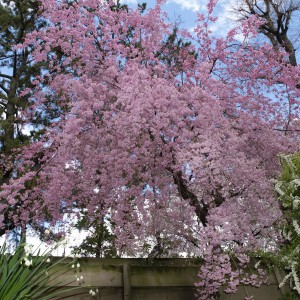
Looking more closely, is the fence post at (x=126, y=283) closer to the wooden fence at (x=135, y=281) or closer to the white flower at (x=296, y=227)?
the wooden fence at (x=135, y=281)

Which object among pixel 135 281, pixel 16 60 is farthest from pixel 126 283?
pixel 16 60

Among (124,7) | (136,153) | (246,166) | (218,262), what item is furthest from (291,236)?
(124,7)

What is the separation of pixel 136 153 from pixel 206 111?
1.68 m

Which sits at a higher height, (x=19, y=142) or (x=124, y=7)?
(x=124, y=7)

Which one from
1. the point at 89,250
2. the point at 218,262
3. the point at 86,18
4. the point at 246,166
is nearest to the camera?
the point at 218,262

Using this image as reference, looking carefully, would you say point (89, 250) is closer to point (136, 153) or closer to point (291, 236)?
point (136, 153)

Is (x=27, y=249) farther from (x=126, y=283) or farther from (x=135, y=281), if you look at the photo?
(x=135, y=281)

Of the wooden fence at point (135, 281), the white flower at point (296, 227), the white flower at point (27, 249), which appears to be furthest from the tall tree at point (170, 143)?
the white flower at point (27, 249)

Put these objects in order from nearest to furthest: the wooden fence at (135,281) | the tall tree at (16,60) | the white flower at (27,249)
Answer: the white flower at (27,249) → the wooden fence at (135,281) → the tall tree at (16,60)

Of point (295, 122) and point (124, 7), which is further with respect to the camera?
point (124, 7)

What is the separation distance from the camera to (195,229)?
8.95m

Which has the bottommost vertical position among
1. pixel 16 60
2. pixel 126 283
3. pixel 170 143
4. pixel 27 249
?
pixel 27 249

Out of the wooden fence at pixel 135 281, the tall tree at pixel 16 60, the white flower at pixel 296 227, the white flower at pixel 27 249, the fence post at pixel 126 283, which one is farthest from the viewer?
the tall tree at pixel 16 60

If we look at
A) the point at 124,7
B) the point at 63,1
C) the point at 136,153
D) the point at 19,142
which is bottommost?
the point at 136,153
